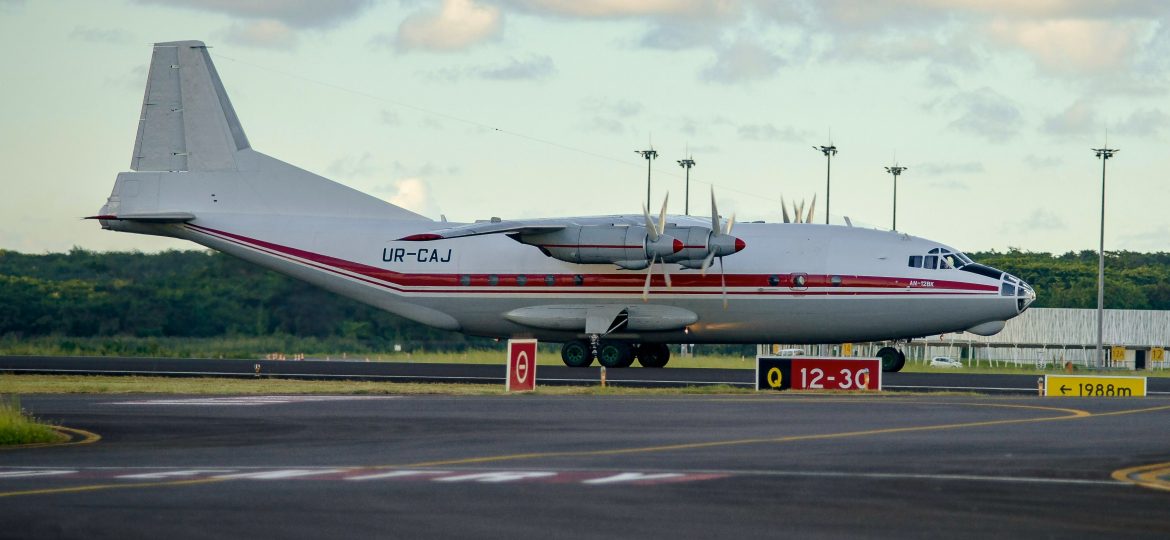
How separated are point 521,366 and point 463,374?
1055 centimetres

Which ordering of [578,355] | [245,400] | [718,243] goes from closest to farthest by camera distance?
[245,400], [718,243], [578,355]

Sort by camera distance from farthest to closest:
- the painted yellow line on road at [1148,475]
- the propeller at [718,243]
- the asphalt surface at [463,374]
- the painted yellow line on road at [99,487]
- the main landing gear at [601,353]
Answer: the main landing gear at [601,353] → the propeller at [718,243] → the asphalt surface at [463,374] → the painted yellow line on road at [1148,475] → the painted yellow line on road at [99,487]

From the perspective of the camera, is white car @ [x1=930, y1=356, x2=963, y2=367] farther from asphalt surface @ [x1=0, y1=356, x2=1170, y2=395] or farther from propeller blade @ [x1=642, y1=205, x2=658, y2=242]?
propeller blade @ [x1=642, y1=205, x2=658, y2=242]

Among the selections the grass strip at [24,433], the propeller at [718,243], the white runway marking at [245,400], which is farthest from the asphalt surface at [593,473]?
the propeller at [718,243]

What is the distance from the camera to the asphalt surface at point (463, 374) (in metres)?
40.7

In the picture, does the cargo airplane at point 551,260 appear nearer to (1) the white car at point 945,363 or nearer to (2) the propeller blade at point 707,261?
(2) the propeller blade at point 707,261

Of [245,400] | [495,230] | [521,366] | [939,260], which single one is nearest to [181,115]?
[495,230]

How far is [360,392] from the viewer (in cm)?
3650

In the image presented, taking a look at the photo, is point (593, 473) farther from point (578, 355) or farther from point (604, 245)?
point (578, 355)

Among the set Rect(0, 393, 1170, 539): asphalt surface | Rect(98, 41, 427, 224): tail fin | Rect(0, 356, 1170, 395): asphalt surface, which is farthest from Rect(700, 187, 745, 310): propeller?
Rect(0, 393, 1170, 539): asphalt surface

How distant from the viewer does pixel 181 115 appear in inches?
2110

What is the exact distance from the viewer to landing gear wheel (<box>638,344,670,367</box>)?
51.8 meters

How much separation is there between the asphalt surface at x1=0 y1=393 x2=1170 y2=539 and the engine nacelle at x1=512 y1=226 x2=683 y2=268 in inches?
661

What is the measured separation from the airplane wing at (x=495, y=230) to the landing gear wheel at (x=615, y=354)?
4.67 meters
